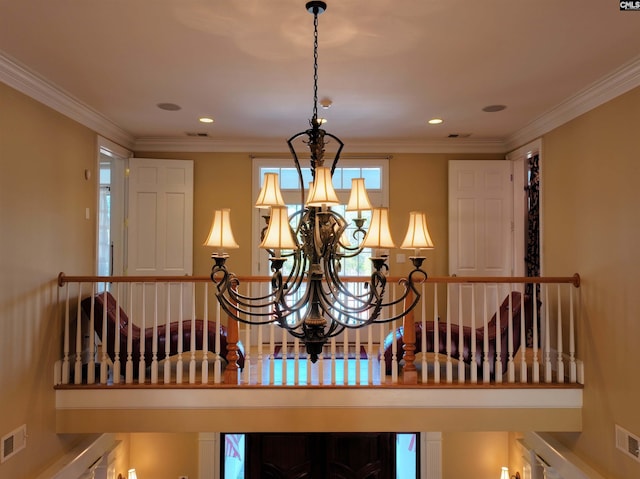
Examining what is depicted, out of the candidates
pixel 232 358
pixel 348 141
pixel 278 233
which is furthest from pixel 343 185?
pixel 278 233

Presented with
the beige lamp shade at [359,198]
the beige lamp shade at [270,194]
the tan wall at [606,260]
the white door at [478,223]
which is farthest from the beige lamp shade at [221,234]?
the white door at [478,223]

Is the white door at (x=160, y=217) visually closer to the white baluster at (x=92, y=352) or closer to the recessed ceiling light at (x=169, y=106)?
the recessed ceiling light at (x=169, y=106)

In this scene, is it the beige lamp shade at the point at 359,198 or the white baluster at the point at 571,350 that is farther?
the white baluster at the point at 571,350

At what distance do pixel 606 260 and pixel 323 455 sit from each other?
395 centimetres

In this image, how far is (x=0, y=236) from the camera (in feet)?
9.65

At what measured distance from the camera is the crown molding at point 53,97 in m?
3.00

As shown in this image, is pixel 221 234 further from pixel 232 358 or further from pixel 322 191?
pixel 232 358

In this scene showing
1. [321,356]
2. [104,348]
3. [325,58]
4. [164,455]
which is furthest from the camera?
[164,455]

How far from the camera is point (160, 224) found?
5160 mm

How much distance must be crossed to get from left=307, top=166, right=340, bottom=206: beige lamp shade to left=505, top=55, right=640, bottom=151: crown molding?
8.12ft

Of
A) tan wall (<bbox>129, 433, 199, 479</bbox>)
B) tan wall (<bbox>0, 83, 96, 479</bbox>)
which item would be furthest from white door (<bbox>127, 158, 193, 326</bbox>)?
tan wall (<bbox>129, 433, 199, 479</bbox>)

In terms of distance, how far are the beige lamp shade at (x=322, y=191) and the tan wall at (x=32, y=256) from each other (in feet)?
7.86

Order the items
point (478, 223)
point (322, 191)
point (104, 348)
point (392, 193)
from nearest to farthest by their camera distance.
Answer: point (322, 191) < point (104, 348) < point (478, 223) < point (392, 193)

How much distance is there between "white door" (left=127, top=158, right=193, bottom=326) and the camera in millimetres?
5086
